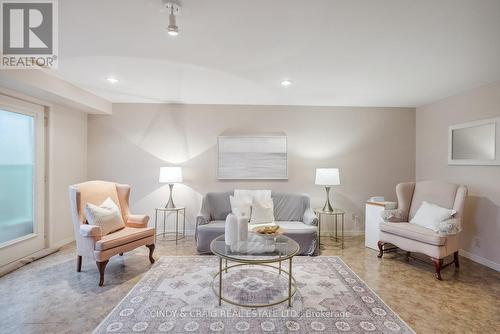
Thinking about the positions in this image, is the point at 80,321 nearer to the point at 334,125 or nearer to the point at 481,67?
the point at 334,125

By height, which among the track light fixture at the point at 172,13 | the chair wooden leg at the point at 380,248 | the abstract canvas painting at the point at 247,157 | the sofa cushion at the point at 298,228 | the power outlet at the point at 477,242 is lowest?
the chair wooden leg at the point at 380,248

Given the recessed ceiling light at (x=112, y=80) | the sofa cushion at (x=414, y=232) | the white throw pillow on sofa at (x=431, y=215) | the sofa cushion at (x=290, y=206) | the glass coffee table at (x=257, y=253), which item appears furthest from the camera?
the sofa cushion at (x=290, y=206)

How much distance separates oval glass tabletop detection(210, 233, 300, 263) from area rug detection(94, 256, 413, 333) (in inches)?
16.3

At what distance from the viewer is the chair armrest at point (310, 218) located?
3.51 m

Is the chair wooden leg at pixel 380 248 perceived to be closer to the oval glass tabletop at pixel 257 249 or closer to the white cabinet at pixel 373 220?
the white cabinet at pixel 373 220

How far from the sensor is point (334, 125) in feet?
14.4

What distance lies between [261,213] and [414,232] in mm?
1991

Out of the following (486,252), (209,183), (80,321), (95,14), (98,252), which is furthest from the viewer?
(209,183)

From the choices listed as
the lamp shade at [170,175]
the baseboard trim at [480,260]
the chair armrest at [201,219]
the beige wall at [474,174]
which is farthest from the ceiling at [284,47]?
the baseboard trim at [480,260]

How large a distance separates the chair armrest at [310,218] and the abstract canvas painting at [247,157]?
98 cm

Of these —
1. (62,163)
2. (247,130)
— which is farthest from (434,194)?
(62,163)

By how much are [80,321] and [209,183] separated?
8.72 feet

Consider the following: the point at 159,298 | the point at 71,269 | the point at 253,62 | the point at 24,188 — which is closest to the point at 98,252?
the point at 71,269

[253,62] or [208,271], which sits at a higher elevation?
[253,62]
